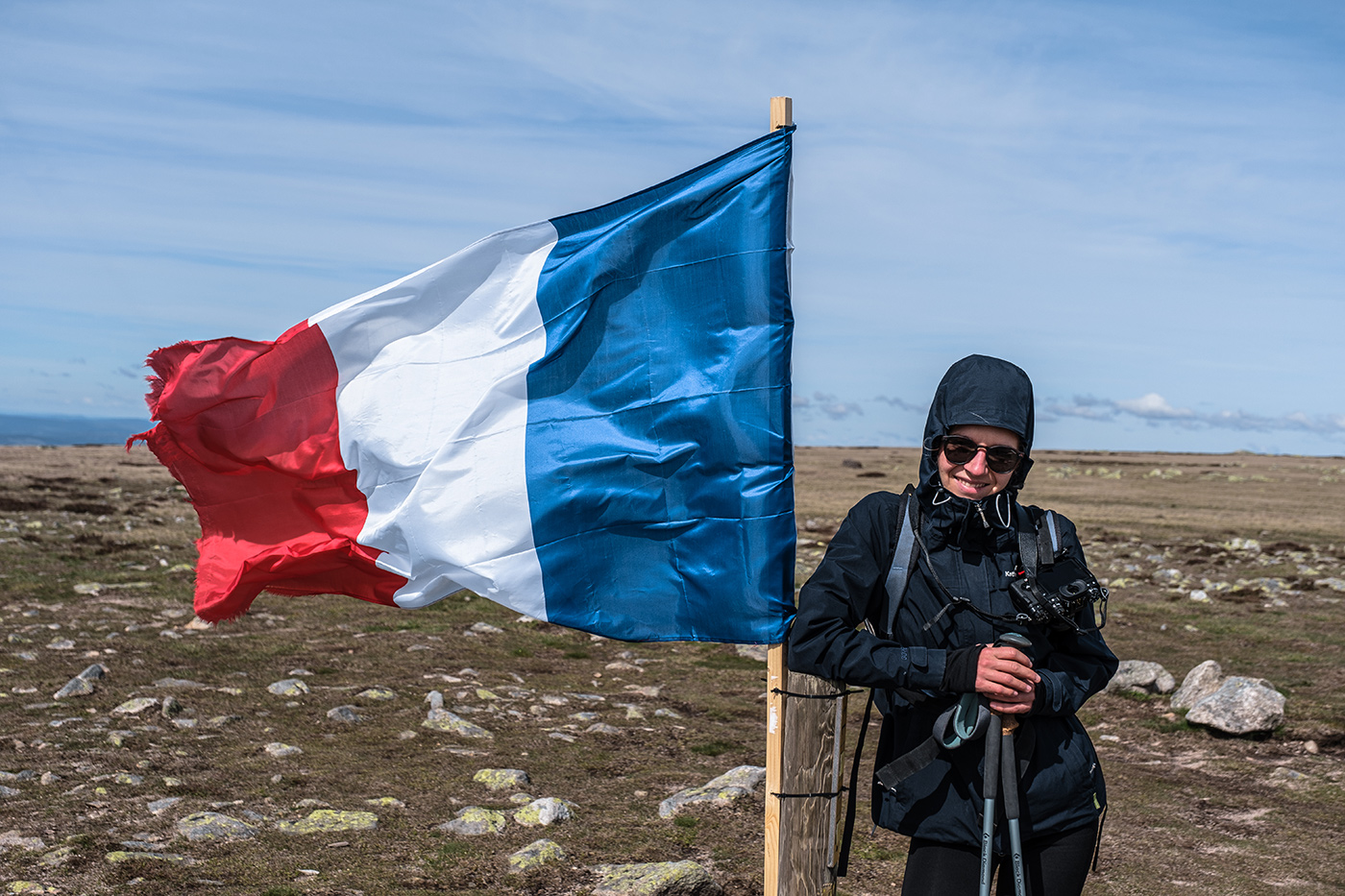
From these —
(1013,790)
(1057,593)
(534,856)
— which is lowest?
(534,856)

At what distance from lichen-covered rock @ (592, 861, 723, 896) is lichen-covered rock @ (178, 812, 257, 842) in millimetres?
2625

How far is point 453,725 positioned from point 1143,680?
801cm

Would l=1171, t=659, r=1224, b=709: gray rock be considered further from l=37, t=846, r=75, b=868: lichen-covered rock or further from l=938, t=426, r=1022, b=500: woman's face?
l=37, t=846, r=75, b=868: lichen-covered rock

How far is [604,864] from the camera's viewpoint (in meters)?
7.17

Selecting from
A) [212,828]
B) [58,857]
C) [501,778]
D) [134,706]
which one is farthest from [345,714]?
[58,857]

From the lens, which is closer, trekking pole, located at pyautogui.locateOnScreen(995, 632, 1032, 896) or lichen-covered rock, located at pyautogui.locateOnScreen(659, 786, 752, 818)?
trekking pole, located at pyautogui.locateOnScreen(995, 632, 1032, 896)

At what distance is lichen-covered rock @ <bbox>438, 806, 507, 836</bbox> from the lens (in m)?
7.71

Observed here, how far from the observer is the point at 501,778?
8789 mm

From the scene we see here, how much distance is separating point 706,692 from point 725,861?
→ 16.9ft

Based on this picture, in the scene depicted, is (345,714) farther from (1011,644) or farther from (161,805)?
(1011,644)

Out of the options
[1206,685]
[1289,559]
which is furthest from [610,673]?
[1289,559]

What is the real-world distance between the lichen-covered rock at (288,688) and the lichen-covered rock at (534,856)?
500 cm

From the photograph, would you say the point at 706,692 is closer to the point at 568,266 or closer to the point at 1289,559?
the point at 568,266

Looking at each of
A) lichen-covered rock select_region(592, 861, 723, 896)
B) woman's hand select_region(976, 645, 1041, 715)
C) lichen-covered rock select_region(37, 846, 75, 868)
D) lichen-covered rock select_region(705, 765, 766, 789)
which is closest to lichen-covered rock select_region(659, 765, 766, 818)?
lichen-covered rock select_region(705, 765, 766, 789)
